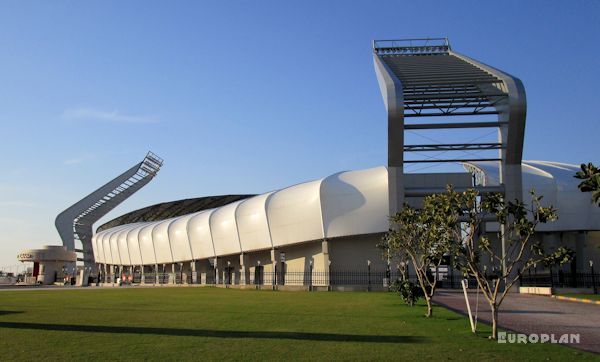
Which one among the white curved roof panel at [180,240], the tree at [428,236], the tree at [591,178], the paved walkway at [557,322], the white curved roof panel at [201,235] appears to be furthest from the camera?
the white curved roof panel at [180,240]

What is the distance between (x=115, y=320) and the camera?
18.4 m

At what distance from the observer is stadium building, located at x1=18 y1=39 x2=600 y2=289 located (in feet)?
145

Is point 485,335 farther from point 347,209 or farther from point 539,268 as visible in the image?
point 539,268

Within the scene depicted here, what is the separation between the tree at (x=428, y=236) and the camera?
16703 millimetres

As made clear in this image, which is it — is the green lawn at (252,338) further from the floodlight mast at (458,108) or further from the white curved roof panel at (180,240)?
the white curved roof panel at (180,240)

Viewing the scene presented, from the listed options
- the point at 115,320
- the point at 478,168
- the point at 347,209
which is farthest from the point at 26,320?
the point at 478,168

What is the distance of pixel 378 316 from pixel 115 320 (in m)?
8.81

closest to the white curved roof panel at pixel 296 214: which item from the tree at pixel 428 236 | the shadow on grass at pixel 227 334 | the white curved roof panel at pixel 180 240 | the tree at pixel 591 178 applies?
the tree at pixel 428 236

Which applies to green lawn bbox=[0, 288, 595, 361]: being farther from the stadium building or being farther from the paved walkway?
the stadium building

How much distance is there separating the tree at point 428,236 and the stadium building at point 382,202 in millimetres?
13393

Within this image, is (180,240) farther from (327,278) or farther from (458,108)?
(458,108)

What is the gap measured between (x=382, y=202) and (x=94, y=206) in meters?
76.5

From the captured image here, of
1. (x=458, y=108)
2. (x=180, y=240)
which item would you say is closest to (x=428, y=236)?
(x=458, y=108)

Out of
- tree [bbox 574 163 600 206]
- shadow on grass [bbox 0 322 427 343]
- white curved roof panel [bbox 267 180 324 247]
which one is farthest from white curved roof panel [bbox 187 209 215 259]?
tree [bbox 574 163 600 206]
